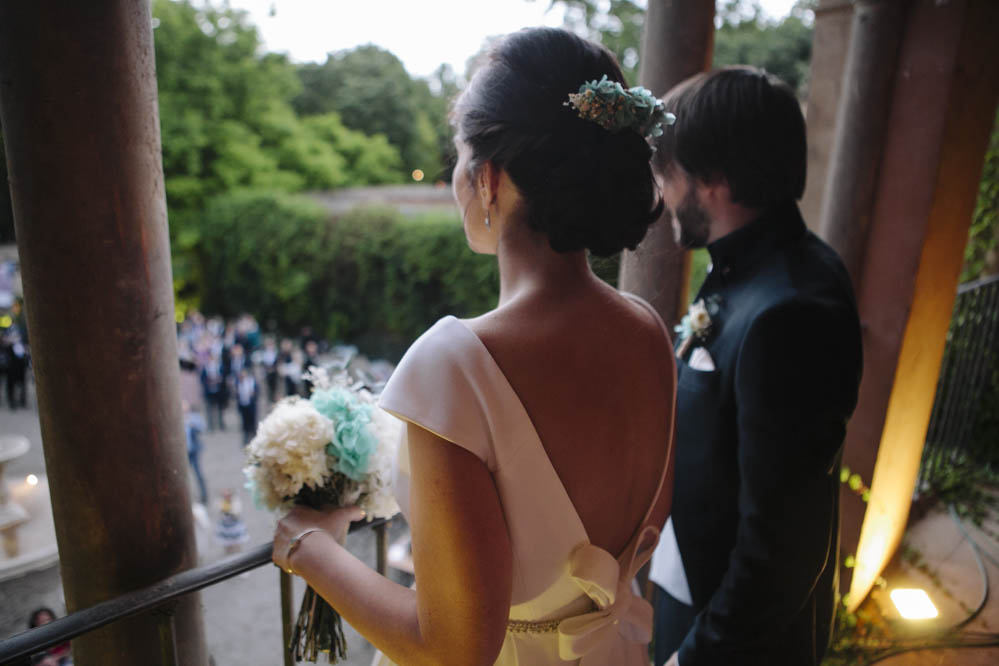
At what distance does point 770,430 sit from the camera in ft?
3.97

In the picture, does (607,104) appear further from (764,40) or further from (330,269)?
(330,269)

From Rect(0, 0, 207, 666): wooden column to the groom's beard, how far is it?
3.95 ft

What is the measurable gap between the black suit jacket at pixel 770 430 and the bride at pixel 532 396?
21 centimetres

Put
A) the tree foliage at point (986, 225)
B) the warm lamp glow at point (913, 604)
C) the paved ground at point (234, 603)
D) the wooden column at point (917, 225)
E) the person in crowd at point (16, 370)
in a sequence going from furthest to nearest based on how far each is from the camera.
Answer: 1. the person in crowd at point (16, 370)
2. the paved ground at point (234, 603)
3. the tree foliage at point (986, 225)
4. the warm lamp glow at point (913, 604)
5. the wooden column at point (917, 225)

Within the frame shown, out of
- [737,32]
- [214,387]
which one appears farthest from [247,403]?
[737,32]

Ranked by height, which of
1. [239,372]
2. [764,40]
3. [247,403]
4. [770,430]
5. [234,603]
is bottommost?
[234,603]

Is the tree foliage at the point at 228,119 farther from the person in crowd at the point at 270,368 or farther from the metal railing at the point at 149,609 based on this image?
the metal railing at the point at 149,609

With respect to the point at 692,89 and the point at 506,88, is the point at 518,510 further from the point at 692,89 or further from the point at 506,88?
the point at 692,89

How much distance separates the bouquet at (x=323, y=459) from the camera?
129 centimetres

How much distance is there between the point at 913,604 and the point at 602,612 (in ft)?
8.67

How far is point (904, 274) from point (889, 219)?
227 mm

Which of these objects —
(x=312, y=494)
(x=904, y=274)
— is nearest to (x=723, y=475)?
(x=312, y=494)

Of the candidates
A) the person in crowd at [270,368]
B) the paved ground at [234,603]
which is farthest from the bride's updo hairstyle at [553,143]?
the person in crowd at [270,368]

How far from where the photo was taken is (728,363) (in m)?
1.38
